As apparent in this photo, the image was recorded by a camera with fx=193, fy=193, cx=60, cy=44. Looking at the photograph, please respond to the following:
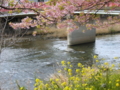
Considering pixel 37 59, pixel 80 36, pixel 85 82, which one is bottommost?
pixel 37 59

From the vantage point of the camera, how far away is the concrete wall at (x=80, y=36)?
18969 mm

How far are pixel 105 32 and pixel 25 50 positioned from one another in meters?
11.7

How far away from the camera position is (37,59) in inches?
547

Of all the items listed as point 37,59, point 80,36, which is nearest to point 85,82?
point 37,59

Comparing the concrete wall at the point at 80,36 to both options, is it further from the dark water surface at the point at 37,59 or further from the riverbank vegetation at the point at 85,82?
the riverbank vegetation at the point at 85,82

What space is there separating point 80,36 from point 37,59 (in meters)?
6.96

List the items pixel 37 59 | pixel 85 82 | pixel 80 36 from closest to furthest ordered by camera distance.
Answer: pixel 85 82
pixel 37 59
pixel 80 36

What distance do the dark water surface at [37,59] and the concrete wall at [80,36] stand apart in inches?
24.8

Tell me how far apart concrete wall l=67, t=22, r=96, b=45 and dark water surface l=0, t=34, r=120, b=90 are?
630 millimetres

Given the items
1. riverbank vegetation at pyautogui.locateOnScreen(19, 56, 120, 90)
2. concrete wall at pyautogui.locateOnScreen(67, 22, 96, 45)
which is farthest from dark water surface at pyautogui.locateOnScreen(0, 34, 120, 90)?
riverbank vegetation at pyautogui.locateOnScreen(19, 56, 120, 90)

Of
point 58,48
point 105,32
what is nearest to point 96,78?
point 58,48

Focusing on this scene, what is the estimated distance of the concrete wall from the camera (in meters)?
19.0

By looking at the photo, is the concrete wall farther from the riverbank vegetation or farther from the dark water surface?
the riverbank vegetation

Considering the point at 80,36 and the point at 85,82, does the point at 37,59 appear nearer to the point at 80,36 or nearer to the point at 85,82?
the point at 80,36
